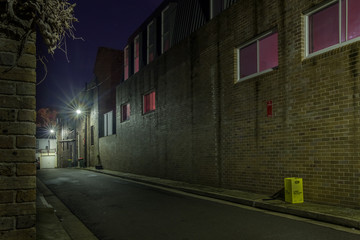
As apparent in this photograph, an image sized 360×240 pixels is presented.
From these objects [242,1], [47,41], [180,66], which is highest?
[242,1]

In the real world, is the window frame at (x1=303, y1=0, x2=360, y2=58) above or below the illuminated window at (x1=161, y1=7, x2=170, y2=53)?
below

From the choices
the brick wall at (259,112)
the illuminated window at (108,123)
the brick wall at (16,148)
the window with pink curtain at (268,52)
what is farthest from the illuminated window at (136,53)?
the brick wall at (16,148)

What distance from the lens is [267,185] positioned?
9508 mm

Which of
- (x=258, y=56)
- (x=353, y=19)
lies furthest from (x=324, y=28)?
(x=258, y=56)

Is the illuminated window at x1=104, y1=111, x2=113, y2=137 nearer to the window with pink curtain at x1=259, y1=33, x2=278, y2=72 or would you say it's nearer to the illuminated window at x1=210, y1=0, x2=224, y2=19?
the illuminated window at x1=210, y1=0, x2=224, y2=19

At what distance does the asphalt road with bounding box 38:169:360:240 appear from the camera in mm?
5570

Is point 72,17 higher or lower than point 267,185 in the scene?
higher

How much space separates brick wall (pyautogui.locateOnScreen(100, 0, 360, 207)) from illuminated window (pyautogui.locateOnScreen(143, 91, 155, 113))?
1.35 meters

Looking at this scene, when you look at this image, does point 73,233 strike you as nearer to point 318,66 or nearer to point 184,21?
point 318,66

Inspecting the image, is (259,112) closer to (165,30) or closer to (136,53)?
(165,30)

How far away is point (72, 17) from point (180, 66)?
1229 cm

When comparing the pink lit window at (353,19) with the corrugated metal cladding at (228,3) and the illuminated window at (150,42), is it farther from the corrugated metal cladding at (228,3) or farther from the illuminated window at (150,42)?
the illuminated window at (150,42)

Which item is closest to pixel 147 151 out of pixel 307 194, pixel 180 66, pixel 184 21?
pixel 180 66

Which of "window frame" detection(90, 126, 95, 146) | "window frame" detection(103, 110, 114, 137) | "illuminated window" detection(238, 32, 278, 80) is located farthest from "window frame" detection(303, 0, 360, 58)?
"window frame" detection(90, 126, 95, 146)
